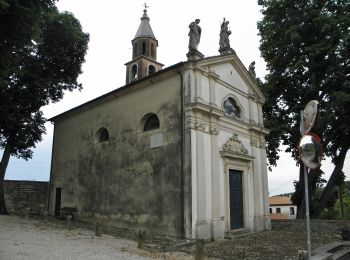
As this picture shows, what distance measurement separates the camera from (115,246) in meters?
10.4

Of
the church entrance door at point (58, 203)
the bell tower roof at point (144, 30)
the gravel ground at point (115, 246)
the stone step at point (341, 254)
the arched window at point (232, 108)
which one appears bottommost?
the stone step at point (341, 254)

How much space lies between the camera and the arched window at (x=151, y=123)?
14.7 m

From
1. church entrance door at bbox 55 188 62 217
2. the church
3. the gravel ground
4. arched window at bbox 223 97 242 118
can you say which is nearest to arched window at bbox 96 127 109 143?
the church

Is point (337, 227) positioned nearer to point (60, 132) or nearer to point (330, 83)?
point (330, 83)

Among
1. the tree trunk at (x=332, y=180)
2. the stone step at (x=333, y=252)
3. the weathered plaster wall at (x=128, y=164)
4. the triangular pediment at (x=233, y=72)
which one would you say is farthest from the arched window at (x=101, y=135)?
the tree trunk at (x=332, y=180)

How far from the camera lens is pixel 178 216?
1280 cm

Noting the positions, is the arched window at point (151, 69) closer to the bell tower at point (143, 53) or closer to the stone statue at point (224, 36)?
the bell tower at point (143, 53)

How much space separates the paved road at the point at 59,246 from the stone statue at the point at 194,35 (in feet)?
25.6

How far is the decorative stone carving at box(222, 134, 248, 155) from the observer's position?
14.8 metres

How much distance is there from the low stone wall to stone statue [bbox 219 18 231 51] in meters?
9.03

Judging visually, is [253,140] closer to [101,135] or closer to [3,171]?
[101,135]

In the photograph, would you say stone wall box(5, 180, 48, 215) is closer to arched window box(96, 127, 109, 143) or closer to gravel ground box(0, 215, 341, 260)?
arched window box(96, 127, 109, 143)

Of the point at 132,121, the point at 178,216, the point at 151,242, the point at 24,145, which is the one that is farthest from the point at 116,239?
the point at 24,145

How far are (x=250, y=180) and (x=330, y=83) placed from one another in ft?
23.8
